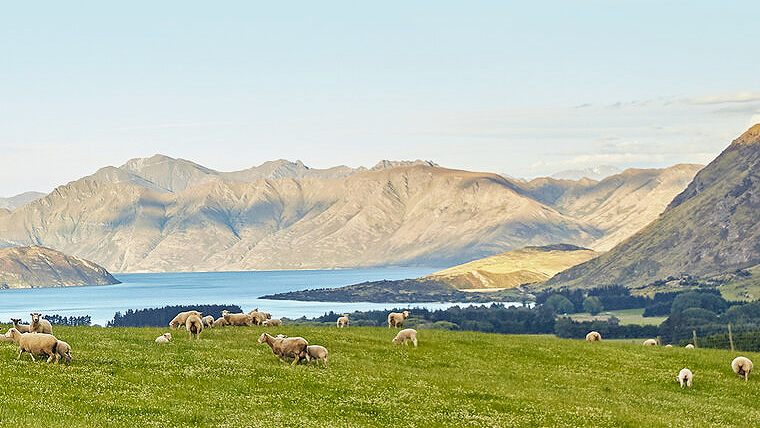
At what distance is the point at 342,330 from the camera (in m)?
56.6

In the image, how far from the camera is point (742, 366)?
46500mm

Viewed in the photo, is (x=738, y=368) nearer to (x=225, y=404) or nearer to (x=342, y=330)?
(x=342, y=330)

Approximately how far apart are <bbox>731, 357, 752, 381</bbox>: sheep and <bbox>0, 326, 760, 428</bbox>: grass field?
57 centimetres

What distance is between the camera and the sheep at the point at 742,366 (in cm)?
4631

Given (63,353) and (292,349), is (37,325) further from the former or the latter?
(292,349)

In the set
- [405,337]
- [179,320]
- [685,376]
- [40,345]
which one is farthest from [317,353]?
[685,376]

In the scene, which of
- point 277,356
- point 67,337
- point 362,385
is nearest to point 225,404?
point 362,385

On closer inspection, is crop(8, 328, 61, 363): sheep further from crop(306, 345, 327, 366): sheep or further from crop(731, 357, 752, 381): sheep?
crop(731, 357, 752, 381): sheep

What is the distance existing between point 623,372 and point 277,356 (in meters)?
20.5

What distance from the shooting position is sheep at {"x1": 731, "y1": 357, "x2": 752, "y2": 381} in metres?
46.3

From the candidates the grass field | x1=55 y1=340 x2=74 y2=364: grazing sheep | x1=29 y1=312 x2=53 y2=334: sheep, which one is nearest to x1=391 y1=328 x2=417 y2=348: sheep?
the grass field

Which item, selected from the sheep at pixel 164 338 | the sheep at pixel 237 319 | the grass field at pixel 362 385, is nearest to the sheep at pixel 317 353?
the grass field at pixel 362 385

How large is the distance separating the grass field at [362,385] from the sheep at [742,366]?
570mm

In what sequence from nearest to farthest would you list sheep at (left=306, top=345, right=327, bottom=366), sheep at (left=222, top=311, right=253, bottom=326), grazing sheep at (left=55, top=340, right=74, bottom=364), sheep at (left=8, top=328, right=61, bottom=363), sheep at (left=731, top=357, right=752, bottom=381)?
sheep at (left=8, top=328, right=61, bottom=363), grazing sheep at (left=55, top=340, right=74, bottom=364), sheep at (left=306, top=345, right=327, bottom=366), sheep at (left=731, top=357, right=752, bottom=381), sheep at (left=222, top=311, right=253, bottom=326)
